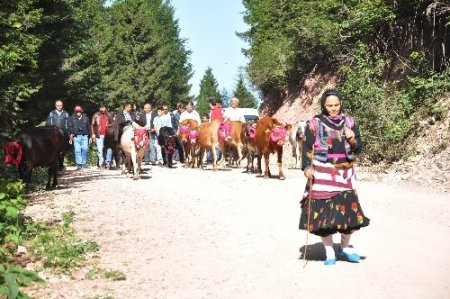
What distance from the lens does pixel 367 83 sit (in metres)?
18.4

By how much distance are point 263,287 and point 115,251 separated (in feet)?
7.91

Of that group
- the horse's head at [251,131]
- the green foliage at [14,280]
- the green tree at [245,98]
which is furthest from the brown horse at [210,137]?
the green tree at [245,98]

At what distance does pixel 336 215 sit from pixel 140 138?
10.4 metres

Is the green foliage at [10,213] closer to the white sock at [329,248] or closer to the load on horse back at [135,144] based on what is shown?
the white sock at [329,248]

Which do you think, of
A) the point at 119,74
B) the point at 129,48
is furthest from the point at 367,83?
the point at 129,48

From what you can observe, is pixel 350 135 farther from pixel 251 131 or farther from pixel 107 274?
pixel 251 131

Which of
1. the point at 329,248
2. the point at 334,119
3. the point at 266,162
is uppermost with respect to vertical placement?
the point at 334,119

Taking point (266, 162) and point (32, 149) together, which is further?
point (266, 162)

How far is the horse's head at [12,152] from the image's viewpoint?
A: 11570mm

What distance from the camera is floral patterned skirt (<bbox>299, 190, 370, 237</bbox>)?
20.6 feet

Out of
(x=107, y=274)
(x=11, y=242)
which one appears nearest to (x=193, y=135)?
(x=11, y=242)

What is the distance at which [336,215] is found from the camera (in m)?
6.30

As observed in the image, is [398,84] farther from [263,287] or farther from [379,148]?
[263,287]

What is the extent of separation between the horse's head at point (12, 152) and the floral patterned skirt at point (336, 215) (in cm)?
749
